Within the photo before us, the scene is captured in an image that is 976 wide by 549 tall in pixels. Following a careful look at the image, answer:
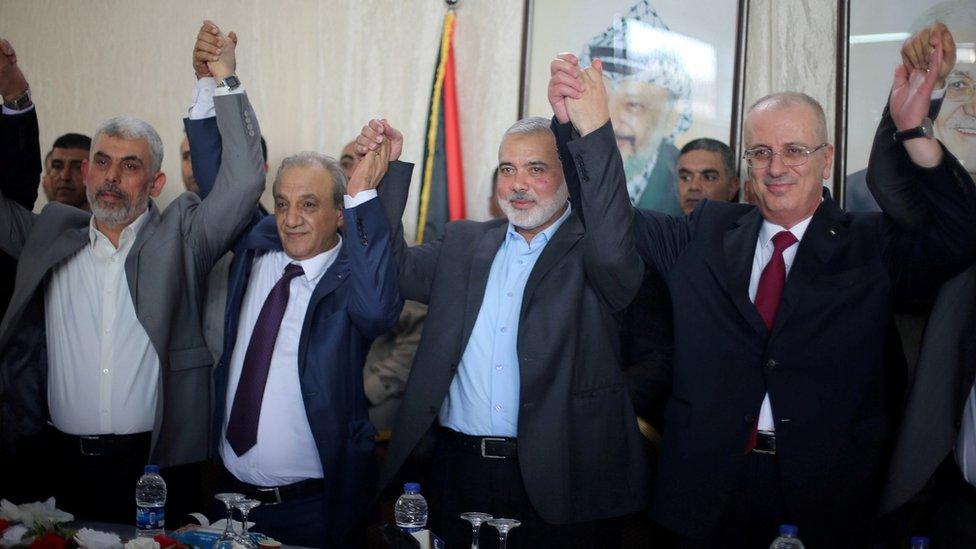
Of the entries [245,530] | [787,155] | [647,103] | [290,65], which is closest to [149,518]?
[245,530]

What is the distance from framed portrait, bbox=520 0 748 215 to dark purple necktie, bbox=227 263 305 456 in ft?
5.81

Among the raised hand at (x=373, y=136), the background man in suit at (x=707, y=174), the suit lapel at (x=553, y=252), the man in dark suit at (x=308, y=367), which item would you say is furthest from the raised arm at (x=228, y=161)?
the background man in suit at (x=707, y=174)

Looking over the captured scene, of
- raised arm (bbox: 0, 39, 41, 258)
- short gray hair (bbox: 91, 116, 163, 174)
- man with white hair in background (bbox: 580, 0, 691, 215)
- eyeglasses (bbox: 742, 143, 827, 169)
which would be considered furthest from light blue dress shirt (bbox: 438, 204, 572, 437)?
raised arm (bbox: 0, 39, 41, 258)

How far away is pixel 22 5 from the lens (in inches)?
235

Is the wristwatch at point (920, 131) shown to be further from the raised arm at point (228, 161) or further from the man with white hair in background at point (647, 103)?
the raised arm at point (228, 161)

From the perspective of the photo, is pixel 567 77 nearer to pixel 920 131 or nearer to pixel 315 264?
pixel 920 131

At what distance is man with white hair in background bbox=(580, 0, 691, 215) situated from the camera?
420 centimetres

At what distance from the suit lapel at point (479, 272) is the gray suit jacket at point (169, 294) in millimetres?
775

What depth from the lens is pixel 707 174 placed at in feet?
12.6

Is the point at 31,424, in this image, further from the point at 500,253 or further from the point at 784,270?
the point at 784,270

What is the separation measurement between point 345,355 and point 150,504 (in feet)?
2.80

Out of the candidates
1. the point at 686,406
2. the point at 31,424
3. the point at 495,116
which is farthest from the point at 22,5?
the point at 686,406

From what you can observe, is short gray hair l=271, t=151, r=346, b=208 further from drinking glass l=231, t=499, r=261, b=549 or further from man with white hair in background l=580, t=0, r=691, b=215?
man with white hair in background l=580, t=0, r=691, b=215

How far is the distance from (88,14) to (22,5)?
0.51m
